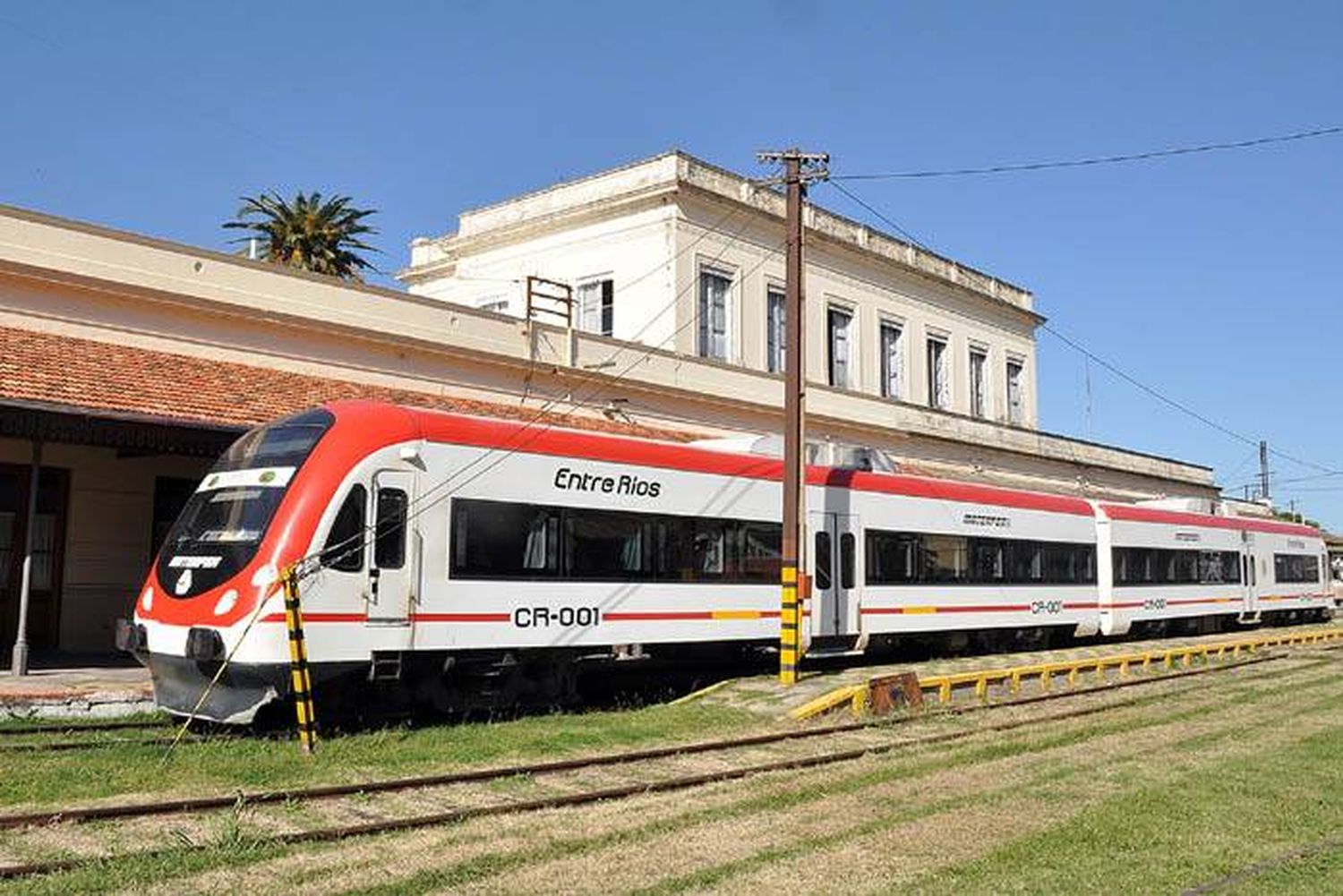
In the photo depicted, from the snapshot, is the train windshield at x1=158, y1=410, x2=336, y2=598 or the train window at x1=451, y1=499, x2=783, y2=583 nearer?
the train windshield at x1=158, y1=410, x2=336, y2=598

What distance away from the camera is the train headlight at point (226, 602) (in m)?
11.2

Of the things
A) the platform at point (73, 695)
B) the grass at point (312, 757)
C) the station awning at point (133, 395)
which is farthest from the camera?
the station awning at point (133, 395)

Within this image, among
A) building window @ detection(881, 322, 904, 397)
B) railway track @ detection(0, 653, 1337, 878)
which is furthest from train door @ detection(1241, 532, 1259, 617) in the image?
railway track @ detection(0, 653, 1337, 878)

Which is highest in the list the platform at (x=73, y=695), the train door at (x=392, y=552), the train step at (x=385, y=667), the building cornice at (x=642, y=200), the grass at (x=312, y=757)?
the building cornice at (x=642, y=200)

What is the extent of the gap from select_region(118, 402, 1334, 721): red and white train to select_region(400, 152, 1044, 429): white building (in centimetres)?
1075

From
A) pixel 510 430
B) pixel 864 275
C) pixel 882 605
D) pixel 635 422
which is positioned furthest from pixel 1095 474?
pixel 510 430

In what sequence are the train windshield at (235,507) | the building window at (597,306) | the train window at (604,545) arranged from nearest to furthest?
the train windshield at (235,507) → the train window at (604,545) → the building window at (597,306)

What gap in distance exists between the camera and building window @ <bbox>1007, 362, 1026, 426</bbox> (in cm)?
4212

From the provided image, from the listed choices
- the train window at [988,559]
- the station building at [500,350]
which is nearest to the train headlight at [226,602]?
the station building at [500,350]

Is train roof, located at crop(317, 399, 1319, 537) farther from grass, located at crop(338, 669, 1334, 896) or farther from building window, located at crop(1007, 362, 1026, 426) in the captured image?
building window, located at crop(1007, 362, 1026, 426)

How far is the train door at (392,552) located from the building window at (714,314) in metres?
17.6

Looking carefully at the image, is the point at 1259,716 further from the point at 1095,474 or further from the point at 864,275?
the point at 1095,474

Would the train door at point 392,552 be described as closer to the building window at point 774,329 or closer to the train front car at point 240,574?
the train front car at point 240,574

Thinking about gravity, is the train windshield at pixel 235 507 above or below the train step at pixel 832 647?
above
